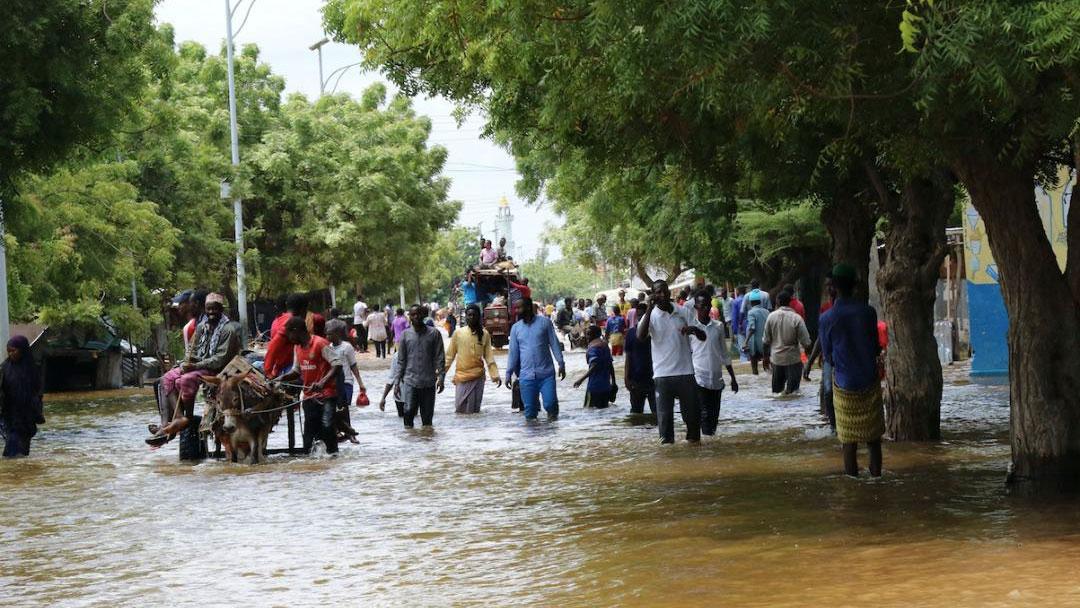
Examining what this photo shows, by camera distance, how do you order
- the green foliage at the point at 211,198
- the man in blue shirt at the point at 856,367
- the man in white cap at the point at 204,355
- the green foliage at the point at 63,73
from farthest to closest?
1. the green foliage at the point at 211,198
2. the green foliage at the point at 63,73
3. the man in white cap at the point at 204,355
4. the man in blue shirt at the point at 856,367

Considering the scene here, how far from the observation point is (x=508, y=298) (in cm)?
4272

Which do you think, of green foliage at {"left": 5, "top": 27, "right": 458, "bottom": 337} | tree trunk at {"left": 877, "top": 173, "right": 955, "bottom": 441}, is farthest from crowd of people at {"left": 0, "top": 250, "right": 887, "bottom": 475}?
green foliage at {"left": 5, "top": 27, "right": 458, "bottom": 337}

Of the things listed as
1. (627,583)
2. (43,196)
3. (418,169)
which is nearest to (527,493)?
(627,583)

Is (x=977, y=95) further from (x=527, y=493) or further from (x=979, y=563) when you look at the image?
(x=527, y=493)

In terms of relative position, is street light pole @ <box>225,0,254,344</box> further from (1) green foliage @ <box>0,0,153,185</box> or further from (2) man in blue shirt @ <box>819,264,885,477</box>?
(2) man in blue shirt @ <box>819,264,885,477</box>

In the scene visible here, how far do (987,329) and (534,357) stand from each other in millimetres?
8457

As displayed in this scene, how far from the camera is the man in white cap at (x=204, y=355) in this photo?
15.2 meters

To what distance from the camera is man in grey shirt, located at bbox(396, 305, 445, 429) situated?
1839 cm

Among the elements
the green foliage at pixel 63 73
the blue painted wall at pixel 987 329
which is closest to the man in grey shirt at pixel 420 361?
the green foliage at pixel 63 73

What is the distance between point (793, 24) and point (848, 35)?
440 millimetres

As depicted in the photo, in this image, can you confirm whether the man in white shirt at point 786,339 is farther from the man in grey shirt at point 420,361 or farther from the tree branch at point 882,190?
the tree branch at point 882,190

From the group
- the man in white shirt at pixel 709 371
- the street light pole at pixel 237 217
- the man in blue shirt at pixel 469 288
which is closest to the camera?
the man in white shirt at pixel 709 371

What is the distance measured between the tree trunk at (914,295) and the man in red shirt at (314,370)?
5.49m

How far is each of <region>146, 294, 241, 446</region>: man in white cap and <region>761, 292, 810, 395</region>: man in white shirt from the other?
843 cm
